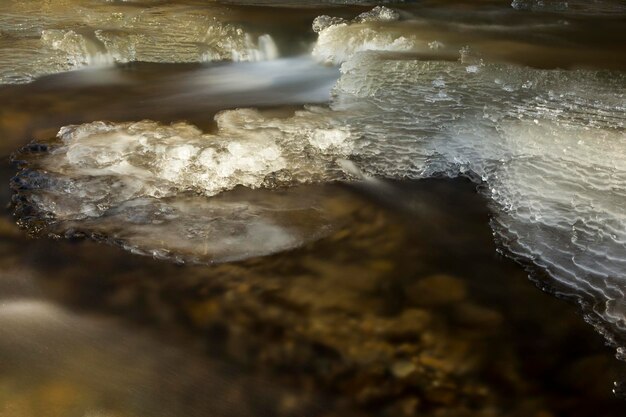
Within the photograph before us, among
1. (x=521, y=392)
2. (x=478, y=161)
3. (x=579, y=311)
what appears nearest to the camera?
(x=521, y=392)

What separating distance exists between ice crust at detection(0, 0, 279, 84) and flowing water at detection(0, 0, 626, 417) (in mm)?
285

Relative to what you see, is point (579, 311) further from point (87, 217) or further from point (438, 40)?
point (438, 40)

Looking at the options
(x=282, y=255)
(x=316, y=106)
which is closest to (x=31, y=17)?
(x=316, y=106)

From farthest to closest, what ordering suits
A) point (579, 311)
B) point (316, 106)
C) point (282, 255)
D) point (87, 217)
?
1. point (316, 106)
2. point (87, 217)
3. point (282, 255)
4. point (579, 311)

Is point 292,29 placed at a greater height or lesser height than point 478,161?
greater

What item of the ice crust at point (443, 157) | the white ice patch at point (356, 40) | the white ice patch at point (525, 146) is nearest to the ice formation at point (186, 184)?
the ice crust at point (443, 157)

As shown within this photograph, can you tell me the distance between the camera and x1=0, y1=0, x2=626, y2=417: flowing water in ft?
6.12

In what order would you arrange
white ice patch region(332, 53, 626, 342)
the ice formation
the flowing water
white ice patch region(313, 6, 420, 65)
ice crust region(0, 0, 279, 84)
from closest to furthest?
the flowing water < white ice patch region(332, 53, 626, 342) < the ice formation < ice crust region(0, 0, 279, 84) < white ice patch region(313, 6, 420, 65)

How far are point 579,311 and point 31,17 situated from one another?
715 centimetres

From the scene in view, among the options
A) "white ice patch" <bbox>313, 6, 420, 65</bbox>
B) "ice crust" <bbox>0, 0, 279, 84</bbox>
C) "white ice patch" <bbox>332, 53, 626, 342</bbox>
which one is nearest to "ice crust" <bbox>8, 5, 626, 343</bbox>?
"white ice patch" <bbox>332, 53, 626, 342</bbox>

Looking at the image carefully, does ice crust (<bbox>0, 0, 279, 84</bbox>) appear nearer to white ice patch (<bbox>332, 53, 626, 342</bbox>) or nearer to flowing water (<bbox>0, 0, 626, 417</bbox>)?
flowing water (<bbox>0, 0, 626, 417</bbox>)

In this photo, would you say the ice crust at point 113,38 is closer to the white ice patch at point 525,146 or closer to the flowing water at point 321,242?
the flowing water at point 321,242

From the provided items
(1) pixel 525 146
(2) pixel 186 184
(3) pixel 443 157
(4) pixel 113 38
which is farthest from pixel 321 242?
(4) pixel 113 38

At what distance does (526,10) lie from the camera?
25.5ft
